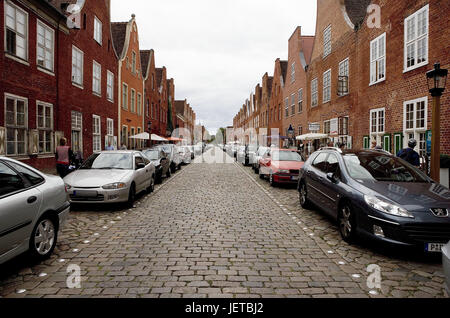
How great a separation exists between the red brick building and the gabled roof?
12902mm

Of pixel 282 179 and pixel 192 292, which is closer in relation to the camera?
pixel 192 292

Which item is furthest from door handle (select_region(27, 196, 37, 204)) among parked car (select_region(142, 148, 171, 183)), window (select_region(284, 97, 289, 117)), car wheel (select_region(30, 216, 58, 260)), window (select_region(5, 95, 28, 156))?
window (select_region(284, 97, 289, 117))

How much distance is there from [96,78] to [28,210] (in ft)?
58.9

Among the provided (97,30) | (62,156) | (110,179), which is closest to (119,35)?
(97,30)

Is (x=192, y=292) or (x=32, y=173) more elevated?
(x=32, y=173)

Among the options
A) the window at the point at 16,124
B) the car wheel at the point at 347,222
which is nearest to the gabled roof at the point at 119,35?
the window at the point at 16,124

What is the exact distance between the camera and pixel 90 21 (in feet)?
62.5

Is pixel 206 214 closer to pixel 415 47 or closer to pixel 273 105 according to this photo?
pixel 415 47

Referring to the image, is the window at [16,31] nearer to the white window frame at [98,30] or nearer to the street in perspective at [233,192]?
the street in perspective at [233,192]

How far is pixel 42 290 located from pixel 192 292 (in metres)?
1.72

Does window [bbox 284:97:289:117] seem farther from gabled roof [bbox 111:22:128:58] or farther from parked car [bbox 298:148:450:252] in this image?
parked car [bbox 298:148:450:252]

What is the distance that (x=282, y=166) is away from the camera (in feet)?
43.2

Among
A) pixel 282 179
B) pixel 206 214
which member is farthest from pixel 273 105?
pixel 206 214

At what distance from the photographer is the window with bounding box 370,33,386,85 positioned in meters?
15.6
